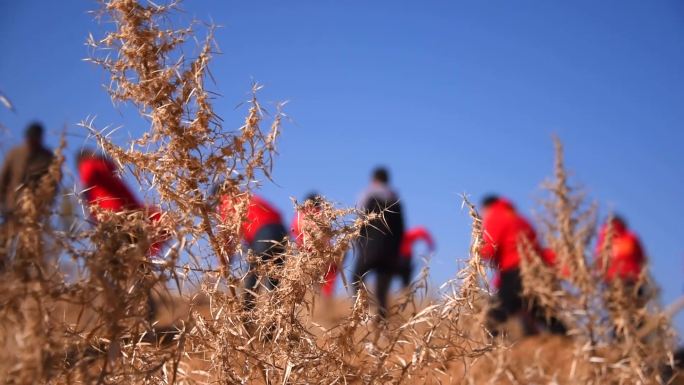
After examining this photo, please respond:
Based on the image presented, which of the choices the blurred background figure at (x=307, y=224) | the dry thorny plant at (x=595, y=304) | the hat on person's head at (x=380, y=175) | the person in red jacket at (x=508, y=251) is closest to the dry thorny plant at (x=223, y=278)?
the blurred background figure at (x=307, y=224)

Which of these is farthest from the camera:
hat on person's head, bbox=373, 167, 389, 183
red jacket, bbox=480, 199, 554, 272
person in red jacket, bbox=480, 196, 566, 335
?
hat on person's head, bbox=373, 167, 389, 183

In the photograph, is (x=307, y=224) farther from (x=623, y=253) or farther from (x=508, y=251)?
(x=508, y=251)

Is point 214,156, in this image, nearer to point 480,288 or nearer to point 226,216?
point 226,216

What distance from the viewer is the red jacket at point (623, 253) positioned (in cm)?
442

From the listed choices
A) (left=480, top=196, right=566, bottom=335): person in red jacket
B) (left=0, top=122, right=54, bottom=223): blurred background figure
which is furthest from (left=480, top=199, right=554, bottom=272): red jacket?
(left=0, top=122, right=54, bottom=223): blurred background figure

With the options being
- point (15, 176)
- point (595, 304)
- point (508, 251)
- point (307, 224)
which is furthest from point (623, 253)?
point (15, 176)

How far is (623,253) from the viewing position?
6.57 metres

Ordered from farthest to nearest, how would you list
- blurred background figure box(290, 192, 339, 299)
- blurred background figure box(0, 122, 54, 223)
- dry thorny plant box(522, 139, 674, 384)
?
1. dry thorny plant box(522, 139, 674, 384)
2. blurred background figure box(290, 192, 339, 299)
3. blurred background figure box(0, 122, 54, 223)

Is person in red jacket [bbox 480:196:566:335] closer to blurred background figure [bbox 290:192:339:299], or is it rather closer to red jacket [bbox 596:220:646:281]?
red jacket [bbox 596:220:646:281]

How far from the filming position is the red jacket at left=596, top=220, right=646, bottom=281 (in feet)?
14.5

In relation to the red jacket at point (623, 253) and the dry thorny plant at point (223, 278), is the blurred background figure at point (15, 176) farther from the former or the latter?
the red jacket at point (623, 253)

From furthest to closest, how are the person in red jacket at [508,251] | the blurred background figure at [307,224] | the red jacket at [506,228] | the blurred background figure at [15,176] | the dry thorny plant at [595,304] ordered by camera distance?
1. the red jacket at [506,228]
2. the person in red jacket at [508,251]
3. the dry thorny plant at [595,304]
4. the blurred background figure at [307,224]
5. the blurred background figure at [15,176]

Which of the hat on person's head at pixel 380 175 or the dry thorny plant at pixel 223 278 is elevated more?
the hat on person's head at pixel 380 175

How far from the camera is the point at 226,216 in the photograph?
7.54ft
